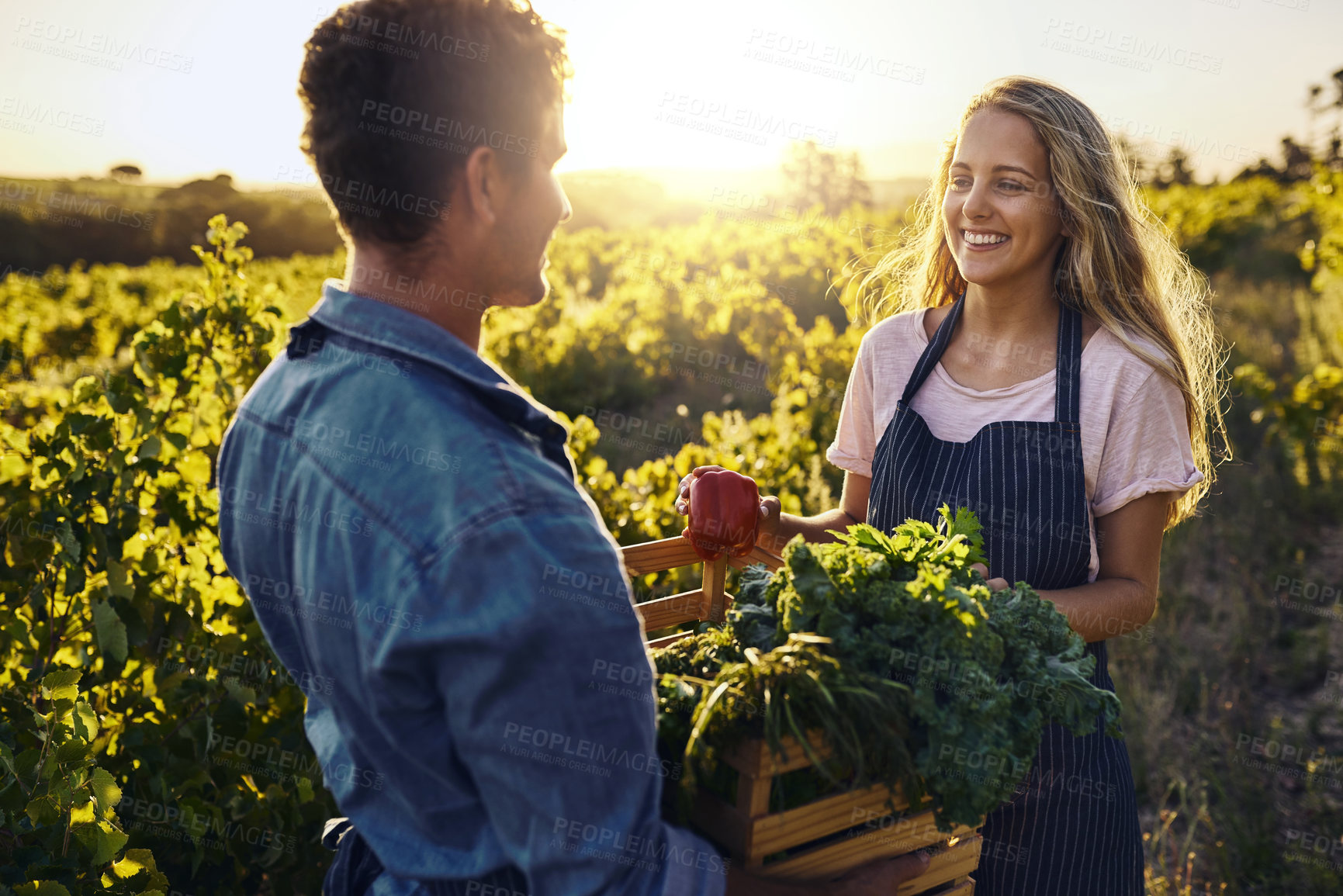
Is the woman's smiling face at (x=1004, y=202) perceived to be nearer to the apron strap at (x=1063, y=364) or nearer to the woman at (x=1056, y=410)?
the woman at (x=1056, y=410)

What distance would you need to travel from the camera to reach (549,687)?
0.99m

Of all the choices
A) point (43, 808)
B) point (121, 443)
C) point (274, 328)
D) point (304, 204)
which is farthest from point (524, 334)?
point (304, 204)

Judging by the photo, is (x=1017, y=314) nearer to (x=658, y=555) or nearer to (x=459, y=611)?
(x=658, y=555)

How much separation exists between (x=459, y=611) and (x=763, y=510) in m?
1.26

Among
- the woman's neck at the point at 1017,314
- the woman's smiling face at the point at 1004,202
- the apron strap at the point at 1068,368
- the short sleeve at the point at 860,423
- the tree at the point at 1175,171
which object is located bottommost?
the short sleeve at the point at 860,423

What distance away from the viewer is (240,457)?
1.23m

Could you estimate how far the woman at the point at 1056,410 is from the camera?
204cm

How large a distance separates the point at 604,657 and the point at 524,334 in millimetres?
9057

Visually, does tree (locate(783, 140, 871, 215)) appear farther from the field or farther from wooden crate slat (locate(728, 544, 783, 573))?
wooden crate slat (locate(728, 544, 783, 573))

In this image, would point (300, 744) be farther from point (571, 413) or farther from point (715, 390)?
point (715, 390)

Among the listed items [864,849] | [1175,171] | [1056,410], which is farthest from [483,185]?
[1175,171]

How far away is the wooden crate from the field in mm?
1158

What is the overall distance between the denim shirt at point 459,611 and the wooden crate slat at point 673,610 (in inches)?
→ 31.9

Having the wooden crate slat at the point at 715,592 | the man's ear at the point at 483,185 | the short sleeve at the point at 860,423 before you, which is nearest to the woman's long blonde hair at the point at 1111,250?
the short sleeve at the point at 860,423
